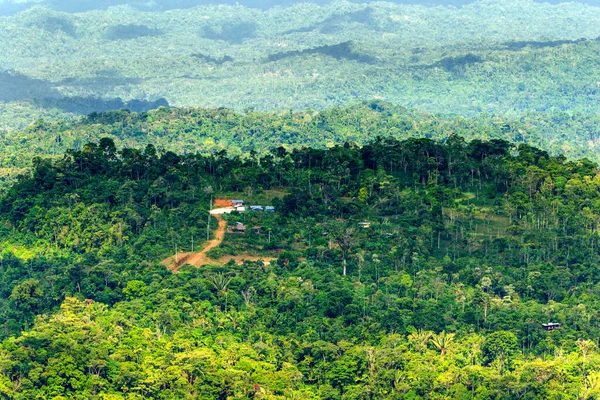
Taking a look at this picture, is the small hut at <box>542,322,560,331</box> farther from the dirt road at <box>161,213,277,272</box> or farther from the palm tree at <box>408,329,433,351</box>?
the dirt road at <box>161,213,277,272</box>

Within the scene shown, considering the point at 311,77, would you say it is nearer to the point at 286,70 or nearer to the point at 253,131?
the point at 286,70

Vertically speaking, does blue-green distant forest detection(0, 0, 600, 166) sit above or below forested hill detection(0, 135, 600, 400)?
below

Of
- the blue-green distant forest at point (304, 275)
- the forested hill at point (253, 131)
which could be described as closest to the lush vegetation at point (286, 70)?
the forested hill at point (253, 131)

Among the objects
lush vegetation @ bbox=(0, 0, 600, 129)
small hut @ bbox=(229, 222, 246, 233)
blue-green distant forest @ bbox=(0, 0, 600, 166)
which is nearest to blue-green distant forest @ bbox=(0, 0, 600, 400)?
small hut @ bbox=(229, 222, 246, 233)

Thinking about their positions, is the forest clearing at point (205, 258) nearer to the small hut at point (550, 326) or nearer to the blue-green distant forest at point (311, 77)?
the small hut at point (550, 326)

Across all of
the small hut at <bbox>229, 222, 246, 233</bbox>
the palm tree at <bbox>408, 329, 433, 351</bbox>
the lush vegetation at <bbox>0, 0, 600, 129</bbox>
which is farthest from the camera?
the lush vegetation at <bbox>0, 0, 600, 129</bbox>

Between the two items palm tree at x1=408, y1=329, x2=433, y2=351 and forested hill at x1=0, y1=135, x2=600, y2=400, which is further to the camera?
palm tree at x1=408, y1=329, x2=433, y2=351

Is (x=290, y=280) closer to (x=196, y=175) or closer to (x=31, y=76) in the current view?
(x=196, y=175)
